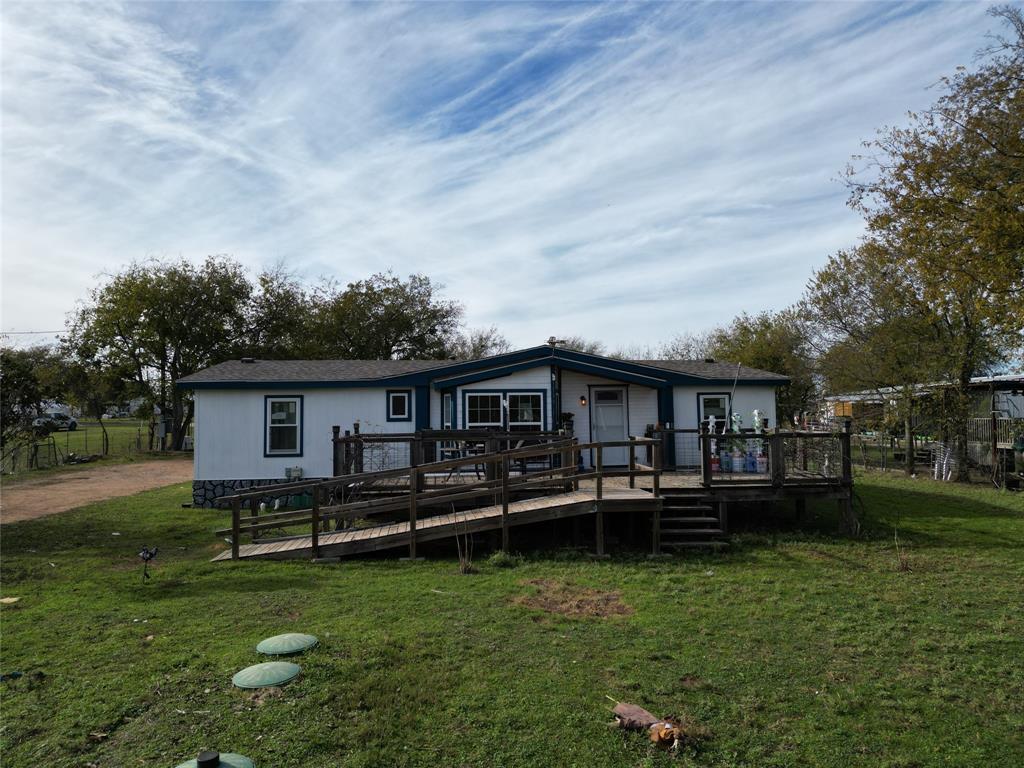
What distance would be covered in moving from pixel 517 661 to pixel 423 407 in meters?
10.7

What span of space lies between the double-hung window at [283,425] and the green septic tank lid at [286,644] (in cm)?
1054

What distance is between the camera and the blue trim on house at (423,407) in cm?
1587

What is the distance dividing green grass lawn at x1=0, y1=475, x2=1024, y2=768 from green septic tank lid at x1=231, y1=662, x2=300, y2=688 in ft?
0.37

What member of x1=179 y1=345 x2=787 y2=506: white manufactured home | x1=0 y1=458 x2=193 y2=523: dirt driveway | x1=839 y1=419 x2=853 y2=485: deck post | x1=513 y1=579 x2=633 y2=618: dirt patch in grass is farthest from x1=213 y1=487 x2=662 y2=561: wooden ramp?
x1=0 y1=458 x2=193 y2=523: dirt driveway

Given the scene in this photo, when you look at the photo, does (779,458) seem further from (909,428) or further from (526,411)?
(909,428)

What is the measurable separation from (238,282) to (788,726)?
37707 mm

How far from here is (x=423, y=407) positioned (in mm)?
15883

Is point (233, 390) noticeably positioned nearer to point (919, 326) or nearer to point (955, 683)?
point (955, 683)

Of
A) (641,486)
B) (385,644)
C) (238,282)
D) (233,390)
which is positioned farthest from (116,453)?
(385,644)

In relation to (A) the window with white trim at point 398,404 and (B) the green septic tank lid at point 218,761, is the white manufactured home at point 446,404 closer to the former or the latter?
(A) the window with white trim at point 398,404

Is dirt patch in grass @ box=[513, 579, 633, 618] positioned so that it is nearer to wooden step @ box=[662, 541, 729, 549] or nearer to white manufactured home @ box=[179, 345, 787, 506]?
wooden step @ box=[662, 541, 729, 549]

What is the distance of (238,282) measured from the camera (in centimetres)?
3697

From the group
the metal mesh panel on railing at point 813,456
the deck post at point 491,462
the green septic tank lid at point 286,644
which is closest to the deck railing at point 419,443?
the deck post at point 491,462

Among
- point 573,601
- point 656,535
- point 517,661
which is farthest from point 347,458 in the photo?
point 517,661
